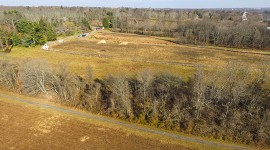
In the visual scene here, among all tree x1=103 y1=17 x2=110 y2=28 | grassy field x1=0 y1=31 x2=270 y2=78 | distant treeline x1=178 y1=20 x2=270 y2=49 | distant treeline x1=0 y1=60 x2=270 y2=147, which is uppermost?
tree x1=103 y1=17 x2=110 y2=28

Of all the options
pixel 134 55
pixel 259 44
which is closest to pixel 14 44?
pixel 134 55

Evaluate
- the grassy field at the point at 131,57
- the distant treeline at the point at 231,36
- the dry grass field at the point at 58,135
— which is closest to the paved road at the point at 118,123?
the dry grass field at the point at 58,135

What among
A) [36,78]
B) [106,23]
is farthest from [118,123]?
[106,23]

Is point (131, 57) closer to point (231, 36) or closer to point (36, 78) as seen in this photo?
point (36, 78)

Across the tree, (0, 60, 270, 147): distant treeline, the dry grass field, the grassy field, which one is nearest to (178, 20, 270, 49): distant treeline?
the grassy field

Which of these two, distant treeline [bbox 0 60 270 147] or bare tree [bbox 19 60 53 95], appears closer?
distant treeline [bbox 0 60 270 147]

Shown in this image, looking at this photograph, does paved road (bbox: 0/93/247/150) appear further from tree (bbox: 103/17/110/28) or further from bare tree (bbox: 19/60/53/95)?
tree (bbox: 103/17/110/28)

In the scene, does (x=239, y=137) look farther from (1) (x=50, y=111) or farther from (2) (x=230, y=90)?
(1) (x=50, y=111)

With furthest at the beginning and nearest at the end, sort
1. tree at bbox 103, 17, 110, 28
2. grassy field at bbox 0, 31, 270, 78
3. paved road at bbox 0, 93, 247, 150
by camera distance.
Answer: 1. tree at bbox 103, 17, 110, 28
2. grassy field at bbox 0, 31, 270, 78
3. paved road at bbox 0, 93, 247, 150
